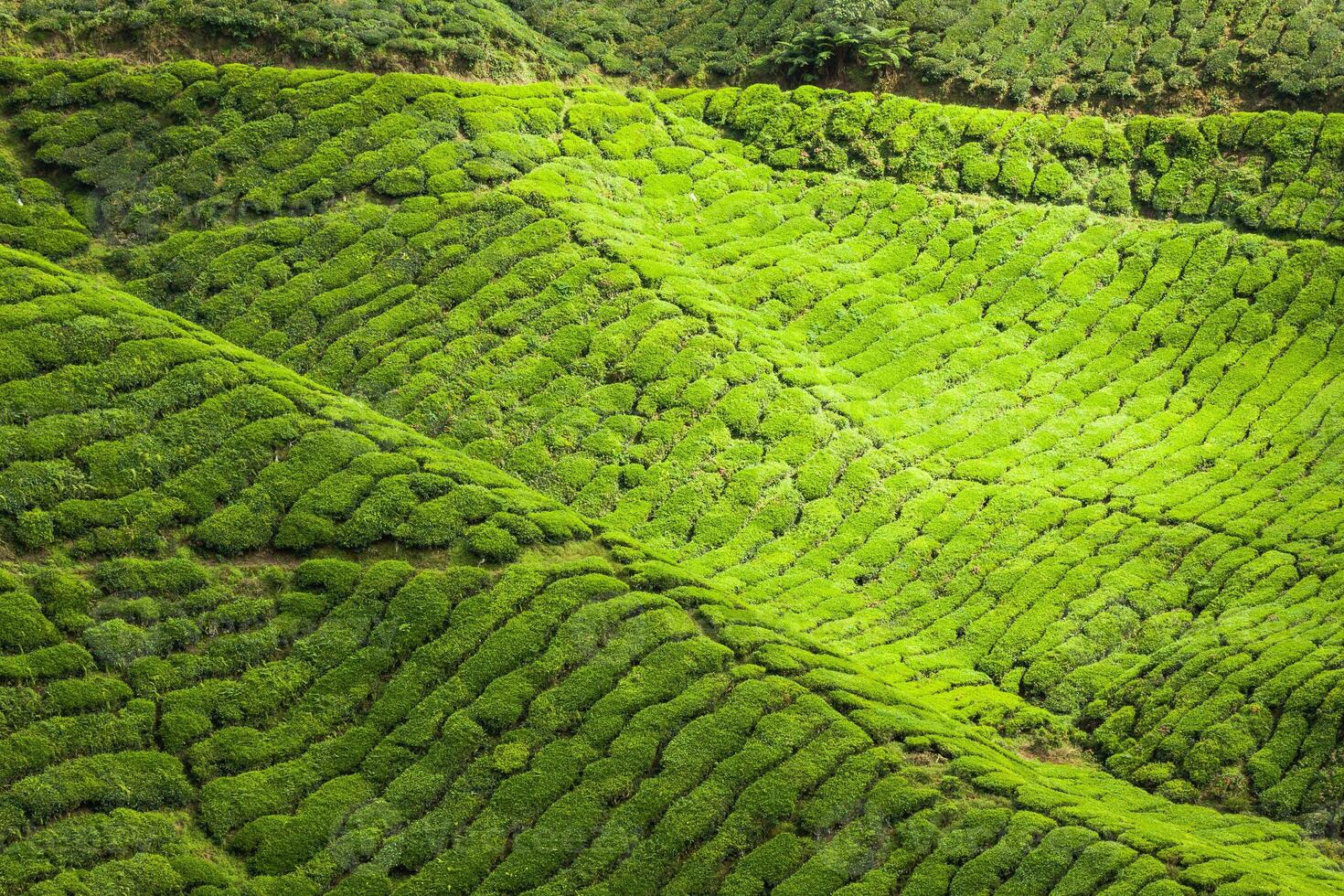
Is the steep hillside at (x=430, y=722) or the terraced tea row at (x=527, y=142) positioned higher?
the terraced tea row at (x=527, y=142)

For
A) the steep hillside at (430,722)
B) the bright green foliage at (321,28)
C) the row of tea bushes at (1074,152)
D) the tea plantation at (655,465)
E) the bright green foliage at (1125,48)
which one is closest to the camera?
the steep hillside at (430,722)

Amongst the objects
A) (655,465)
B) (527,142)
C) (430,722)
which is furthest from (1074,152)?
(430,722)

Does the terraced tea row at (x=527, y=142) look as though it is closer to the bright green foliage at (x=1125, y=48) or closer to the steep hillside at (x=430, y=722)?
the bright green foliage at (x=1125, y=48)

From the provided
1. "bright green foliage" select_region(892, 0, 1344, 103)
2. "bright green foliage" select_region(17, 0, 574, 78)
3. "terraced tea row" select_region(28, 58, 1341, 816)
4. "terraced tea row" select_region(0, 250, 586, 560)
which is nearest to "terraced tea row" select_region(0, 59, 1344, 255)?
"terraced tea row" select_region(28, 58, 1341, 816)

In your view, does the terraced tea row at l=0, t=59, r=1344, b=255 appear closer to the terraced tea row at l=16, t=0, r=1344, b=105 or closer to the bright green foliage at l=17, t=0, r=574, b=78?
the bright green foliage at l=17, t=0, r=574, b=78

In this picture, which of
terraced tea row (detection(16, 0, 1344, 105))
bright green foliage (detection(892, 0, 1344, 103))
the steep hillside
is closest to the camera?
the steep hillside

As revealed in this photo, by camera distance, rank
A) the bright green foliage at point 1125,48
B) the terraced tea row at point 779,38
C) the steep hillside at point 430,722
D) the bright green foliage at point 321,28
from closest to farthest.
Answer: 1. the steep hillside at point 430,722
2. the bright green foliage at point 321,28
3. the terraced tea row at point 779,38
4. the bright green foliage at point 1125,48

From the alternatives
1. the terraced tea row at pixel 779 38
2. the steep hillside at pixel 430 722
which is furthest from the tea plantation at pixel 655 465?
A: the terraced tea row at pixel 779 38

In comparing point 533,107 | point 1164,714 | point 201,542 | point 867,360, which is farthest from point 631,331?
point 1164,714
